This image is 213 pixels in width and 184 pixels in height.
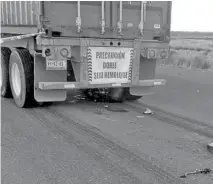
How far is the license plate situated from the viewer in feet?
21.3

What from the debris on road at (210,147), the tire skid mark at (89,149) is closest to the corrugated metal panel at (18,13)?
the tire skid mark at (89,149)

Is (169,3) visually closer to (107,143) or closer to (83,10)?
(83,10)

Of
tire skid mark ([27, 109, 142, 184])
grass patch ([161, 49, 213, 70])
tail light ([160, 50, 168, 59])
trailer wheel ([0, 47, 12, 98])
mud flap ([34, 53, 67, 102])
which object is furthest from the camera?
grass patch ([161, 49, 213, 70])

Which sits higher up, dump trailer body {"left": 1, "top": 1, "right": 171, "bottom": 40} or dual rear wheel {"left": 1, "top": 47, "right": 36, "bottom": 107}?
dump trailer body {"left": 1, "top": 1, "right": 171, "bottom": 40}

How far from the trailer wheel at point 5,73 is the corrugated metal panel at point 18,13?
0.74 m

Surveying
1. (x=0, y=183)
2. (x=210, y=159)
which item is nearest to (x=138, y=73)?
(x=210, y=159)

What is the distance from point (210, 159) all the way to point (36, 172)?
2.26m

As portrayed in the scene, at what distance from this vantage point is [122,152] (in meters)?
4.55

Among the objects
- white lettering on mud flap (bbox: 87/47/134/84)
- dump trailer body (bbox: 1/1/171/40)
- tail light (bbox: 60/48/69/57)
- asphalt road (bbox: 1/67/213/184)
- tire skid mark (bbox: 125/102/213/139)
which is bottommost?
tire skid mark (bbox: 125/102/213/139)

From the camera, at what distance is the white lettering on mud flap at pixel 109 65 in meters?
6.79

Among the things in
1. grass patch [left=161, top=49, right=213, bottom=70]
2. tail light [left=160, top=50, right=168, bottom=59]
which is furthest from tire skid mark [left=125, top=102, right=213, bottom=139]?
grass patch [left=161, top=49, right=213, bottom=70]

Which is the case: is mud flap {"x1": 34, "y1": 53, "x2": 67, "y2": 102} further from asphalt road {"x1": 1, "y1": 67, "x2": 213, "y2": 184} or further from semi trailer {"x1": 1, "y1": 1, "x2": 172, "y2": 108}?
asphalt road {"x1": 1, "y1": 67, "x2": 213, "y2": 184}

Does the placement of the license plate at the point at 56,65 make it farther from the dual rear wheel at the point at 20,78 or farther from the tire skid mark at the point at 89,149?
the tire skid mark at the point at 89,149

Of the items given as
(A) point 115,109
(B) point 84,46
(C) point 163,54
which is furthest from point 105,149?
(C) point 163,54
